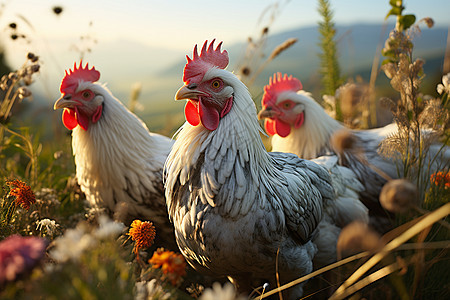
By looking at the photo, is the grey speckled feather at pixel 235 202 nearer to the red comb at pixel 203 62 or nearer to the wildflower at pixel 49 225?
the red comb at pixel 203 62

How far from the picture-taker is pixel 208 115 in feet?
7.43

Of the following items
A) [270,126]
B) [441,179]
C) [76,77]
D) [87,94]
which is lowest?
[441,179]

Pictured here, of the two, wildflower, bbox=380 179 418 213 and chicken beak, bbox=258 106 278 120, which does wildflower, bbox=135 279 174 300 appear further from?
chicken beak, bbox=258 106 278 120

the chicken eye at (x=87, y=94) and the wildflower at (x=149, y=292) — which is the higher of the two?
the chicken eye at (x=87, y=94)

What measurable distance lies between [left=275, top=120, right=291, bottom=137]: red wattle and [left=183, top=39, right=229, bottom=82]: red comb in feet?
5.07

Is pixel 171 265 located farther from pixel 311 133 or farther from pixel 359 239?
pixel 311 133

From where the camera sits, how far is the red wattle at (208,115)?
2.23 m

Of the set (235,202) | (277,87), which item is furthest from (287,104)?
(235,202)

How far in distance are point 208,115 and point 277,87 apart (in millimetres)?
1797

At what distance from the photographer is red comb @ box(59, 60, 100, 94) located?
305cm

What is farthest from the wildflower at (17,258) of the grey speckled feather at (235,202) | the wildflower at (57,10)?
the wildflower at (57,10)

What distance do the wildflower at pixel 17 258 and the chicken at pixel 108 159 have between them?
1842mm

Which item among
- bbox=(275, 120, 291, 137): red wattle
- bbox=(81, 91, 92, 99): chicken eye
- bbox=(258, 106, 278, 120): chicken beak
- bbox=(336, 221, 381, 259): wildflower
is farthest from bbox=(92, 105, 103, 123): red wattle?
bbox=(336, 221, 381, 259): wildflower

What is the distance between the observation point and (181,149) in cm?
231
